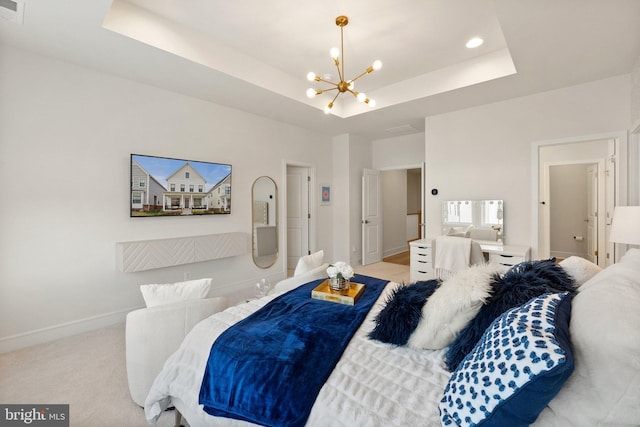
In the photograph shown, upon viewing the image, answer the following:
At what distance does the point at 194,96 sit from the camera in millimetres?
3621

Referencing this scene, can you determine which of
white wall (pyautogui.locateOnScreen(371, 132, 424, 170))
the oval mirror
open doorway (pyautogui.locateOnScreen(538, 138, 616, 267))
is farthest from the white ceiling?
open doorway (pyautogui.locateOnScreen(538, 138, 616, 267))

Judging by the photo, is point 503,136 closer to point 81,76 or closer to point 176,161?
point 176,161

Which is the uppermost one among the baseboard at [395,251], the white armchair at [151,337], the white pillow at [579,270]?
the white pillow at [579,270]

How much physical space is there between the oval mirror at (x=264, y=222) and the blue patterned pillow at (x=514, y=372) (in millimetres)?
3732

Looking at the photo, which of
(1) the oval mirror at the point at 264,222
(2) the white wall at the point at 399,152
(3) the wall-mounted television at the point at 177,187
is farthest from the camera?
(2) the white wall at the point at 399,152

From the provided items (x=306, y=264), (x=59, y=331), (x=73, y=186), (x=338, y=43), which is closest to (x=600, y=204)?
(x=338, y=43)

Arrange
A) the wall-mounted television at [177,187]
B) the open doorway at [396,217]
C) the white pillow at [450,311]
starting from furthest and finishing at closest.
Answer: the open doorway at [396,217] → the wall-mounted television at [177,187] → the white pillow at [450,311]

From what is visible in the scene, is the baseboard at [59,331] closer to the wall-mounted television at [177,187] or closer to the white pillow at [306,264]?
the wall-mounted television at [177,187]

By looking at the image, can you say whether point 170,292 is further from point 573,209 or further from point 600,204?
point 573,209

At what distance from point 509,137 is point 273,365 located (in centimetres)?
413

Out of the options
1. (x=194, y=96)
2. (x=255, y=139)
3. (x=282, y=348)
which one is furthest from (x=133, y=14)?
(x=282, y=348)

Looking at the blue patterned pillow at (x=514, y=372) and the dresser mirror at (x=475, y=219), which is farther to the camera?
the dresser mirror at (x=475, y=219)

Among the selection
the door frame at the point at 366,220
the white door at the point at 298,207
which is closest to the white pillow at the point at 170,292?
the white door at the point at 298,207

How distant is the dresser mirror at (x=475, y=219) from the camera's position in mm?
3875
